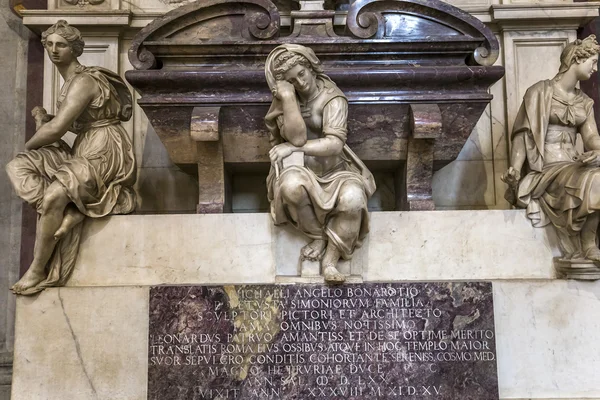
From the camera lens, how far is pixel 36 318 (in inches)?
153

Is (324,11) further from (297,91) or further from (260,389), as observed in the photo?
(260,389)

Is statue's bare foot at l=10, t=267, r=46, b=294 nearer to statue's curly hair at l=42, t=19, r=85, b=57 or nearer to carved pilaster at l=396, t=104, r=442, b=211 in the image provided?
statue's curly hair at l=42, t=19, r=85, b=57

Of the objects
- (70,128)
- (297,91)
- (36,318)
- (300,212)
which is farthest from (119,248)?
(297,91)

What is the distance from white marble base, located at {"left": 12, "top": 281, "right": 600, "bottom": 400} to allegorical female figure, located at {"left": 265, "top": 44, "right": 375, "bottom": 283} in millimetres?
1073

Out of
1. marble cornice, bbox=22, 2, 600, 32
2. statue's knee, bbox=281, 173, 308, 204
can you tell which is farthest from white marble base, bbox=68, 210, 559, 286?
marble cornice, bbox=22, 2, 600, 32

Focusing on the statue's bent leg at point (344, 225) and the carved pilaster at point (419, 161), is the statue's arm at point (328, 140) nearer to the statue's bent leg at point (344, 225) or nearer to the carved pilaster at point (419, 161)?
the statue's bent leg at point (344, 225)

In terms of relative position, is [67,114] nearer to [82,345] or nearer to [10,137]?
[82,345]

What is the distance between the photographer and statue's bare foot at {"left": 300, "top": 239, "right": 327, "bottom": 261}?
12.7ft

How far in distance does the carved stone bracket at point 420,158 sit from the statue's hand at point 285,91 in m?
0.95

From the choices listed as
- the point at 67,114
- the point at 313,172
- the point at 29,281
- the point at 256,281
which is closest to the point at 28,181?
the point at 67,114

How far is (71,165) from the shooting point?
400 cm

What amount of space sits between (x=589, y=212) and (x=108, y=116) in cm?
334

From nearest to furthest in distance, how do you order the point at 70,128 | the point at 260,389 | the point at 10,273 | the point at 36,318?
the point at 260,389
the point at 36,318
the point at 70,128
the point at 10,273

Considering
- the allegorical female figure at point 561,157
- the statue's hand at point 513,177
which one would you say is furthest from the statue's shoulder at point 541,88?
the statue's hand at point 513,177
